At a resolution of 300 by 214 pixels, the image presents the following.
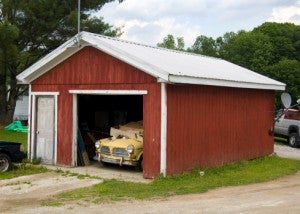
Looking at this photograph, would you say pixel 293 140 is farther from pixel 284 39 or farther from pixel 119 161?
pixel 284 39

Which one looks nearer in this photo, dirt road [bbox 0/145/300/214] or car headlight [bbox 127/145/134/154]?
dirt road [bbox 0/145/300/214]

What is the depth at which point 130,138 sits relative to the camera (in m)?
15.5

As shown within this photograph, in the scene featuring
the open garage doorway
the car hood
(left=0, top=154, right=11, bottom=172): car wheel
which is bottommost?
(left=0, top=154, right=11, bottom=172): car wheel

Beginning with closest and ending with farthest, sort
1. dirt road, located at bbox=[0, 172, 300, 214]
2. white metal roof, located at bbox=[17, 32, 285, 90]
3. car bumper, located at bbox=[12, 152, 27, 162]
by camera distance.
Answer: dirt road, located at bbox=[0, 172, 300, 214], white metal roof, located at bbox=[17, 32, 285, 90], car bumper, located at bbox=[12, 152, 27, 162]

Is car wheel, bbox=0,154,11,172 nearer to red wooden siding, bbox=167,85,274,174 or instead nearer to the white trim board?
the white trim board

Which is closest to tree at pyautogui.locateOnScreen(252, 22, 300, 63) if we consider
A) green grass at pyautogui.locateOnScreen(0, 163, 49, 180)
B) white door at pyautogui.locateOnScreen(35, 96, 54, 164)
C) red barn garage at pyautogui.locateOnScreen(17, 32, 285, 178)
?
red barn garage at pyautogui.locateOnScreen(17, 32, 285, 178)

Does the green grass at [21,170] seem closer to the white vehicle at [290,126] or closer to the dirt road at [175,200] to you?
the dirt road at [175,200]

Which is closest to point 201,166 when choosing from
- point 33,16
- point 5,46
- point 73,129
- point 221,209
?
point 73,129

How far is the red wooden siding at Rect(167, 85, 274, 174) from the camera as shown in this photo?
14.1 m

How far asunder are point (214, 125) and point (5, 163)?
6.37m

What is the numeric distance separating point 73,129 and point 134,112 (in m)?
3.87

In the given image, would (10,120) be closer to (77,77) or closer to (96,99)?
(96,99)

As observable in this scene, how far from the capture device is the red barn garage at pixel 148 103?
1386 cm

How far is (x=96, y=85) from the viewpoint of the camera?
1530cm
